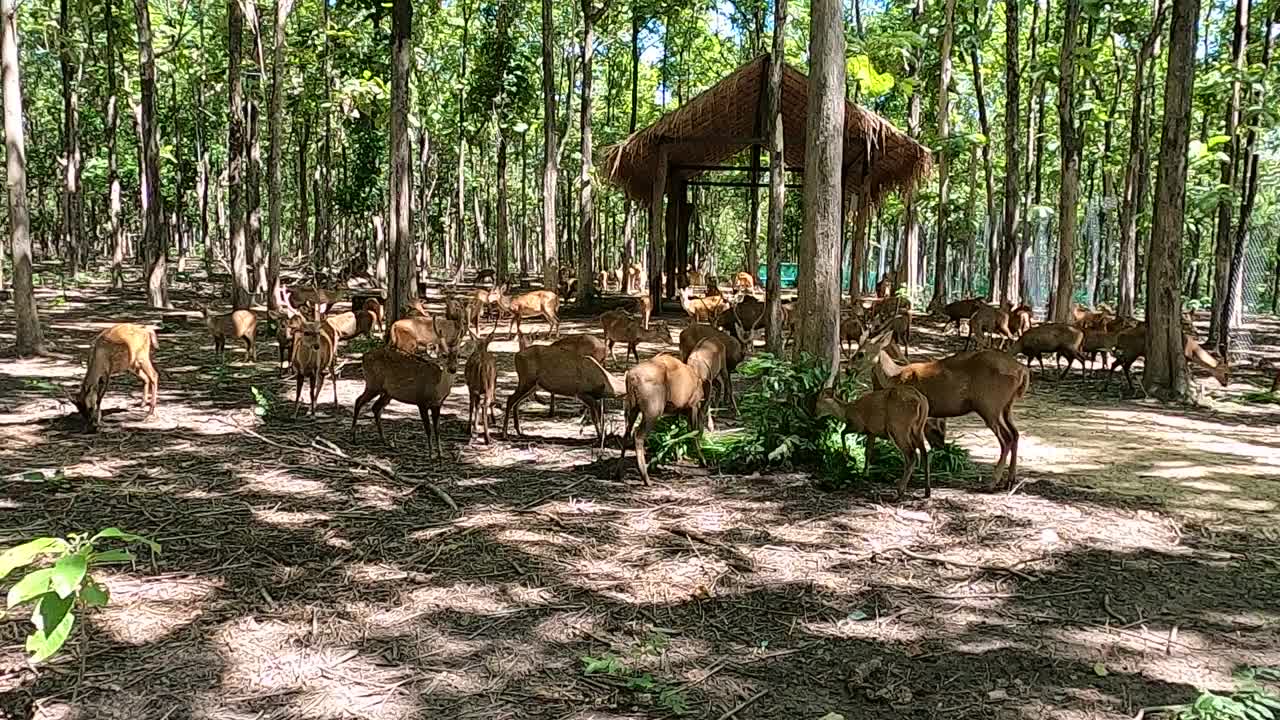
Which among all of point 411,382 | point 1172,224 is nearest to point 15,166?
point 411,382

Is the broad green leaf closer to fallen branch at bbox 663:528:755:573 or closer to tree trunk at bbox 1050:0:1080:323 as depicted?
fallen branch at bbox 663:528:755:573

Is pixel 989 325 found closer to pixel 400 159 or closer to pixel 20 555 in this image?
pixel 400 159

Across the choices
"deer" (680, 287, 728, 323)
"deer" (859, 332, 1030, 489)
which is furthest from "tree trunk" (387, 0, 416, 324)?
"deer" (859, 332, 1030, 489)

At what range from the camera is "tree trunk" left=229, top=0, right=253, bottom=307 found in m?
18.0

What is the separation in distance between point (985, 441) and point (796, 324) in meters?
2.65

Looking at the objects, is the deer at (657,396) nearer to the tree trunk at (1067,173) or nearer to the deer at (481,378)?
the deer at (481,378)

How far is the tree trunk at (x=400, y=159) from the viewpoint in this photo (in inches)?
539

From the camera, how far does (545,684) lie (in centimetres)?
444

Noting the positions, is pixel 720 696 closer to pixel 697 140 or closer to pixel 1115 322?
pixel 1115 322

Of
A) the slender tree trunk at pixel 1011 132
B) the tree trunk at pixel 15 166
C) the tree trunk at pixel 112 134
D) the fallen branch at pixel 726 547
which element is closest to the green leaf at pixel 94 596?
the fallen branch at pixel 726 547

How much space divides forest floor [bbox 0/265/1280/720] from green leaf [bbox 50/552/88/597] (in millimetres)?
1032

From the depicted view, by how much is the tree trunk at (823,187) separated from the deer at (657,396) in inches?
46.5

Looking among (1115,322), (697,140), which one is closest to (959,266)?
(697,140)

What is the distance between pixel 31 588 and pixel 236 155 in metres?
17.4
